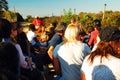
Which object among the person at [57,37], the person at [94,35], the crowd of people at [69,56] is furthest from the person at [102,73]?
the person at [94,35]

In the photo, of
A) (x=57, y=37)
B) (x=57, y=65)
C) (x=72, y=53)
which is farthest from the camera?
(x=57, y=37)

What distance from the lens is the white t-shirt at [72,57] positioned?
18.1 feet

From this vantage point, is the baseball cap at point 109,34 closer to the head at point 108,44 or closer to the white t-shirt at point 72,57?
the head at point 108,44

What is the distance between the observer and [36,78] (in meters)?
6.27

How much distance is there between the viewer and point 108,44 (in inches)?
168

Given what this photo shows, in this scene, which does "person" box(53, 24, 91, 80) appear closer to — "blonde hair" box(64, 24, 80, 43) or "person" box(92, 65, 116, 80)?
"blonde hair" box(64, 24, 80, 43)

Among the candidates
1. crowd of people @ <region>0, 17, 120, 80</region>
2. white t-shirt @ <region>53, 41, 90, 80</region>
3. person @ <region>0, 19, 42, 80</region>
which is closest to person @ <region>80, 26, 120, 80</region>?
crowd of people @ <region>0, 17, 120, 80</region>

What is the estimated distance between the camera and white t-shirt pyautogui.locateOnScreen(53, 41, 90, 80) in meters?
5.51

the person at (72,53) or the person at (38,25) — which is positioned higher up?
the person at (72,53)

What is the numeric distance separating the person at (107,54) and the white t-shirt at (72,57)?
3.68 feet

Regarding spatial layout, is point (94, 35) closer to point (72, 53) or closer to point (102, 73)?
point (72, 53)

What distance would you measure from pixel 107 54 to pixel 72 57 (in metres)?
1.35

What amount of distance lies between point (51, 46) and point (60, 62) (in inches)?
99.9

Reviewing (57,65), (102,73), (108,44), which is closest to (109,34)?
(108,44)
